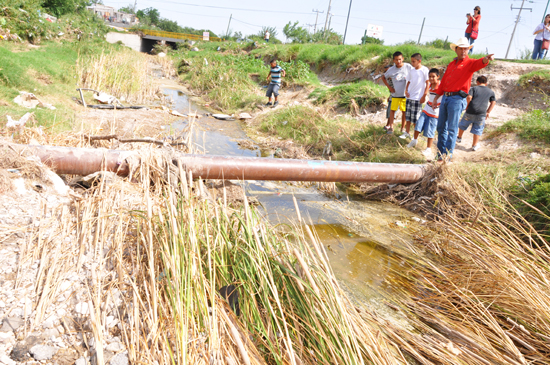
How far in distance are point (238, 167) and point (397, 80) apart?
14.0ft

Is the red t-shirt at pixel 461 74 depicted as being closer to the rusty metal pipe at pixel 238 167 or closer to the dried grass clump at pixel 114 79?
the rusty metal pipe at pixel 238 167

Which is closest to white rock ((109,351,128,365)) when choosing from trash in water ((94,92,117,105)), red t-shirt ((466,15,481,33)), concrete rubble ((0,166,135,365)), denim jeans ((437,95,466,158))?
concrete rubble ((0,166,135,365))

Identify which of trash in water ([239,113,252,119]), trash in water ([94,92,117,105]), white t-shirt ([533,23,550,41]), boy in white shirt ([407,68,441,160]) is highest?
white t-shirt ([533,23,550,41])

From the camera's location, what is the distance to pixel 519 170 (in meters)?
4.70

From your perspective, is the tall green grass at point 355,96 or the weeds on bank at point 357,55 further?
the weeds on bank at point 357,55

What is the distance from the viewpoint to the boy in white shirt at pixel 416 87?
591 centimetres

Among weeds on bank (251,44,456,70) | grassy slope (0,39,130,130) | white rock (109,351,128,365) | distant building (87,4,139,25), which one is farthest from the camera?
distant building (87,4,139,25)

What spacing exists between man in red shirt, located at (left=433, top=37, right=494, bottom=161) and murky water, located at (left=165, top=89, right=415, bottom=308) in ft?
4.19

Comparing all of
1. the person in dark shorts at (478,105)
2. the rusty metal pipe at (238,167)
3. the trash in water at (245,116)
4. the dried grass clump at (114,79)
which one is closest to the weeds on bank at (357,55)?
the person in dark shorts at (478,105)

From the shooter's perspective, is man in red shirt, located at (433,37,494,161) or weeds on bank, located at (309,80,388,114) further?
weeds on bank, located at (309,80,388,114)

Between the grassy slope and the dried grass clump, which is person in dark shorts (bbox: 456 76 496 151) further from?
the dried grass clump

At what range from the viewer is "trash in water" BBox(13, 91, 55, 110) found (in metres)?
6.04

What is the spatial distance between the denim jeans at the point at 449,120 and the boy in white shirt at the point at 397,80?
51.6 inches

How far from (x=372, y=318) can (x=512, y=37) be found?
16.7 meters
